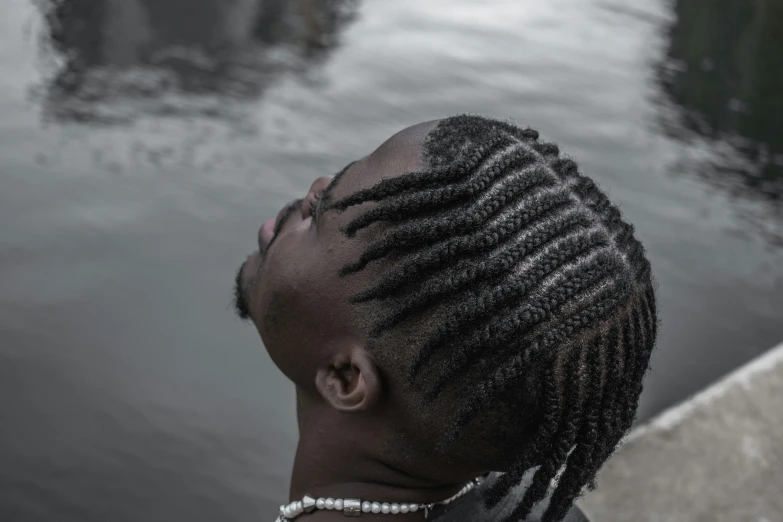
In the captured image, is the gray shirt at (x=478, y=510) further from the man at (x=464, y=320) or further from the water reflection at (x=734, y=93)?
the water reflection at (x=734, y=93)

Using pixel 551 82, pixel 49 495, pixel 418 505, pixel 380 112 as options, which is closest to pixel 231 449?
pixel 49 495

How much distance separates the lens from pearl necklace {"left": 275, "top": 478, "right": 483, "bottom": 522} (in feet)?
5.36

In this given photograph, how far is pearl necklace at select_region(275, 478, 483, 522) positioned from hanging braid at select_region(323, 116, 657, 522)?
0.19m

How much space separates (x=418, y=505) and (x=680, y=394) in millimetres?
3111

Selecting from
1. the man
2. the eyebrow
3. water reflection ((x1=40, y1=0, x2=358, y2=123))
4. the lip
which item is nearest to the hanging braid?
the man

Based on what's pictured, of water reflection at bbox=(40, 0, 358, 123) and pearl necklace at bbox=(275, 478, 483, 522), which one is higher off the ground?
pearl necklace at bbox=(275, 478, 483, 522)

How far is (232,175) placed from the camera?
5293 millimetres

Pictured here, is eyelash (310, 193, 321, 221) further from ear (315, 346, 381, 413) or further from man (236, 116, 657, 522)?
ear (315, 346, 381, 413)

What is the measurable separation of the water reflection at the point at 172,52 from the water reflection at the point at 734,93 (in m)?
3.21

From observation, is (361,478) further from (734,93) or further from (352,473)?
(734,93)

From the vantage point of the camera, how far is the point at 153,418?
12.2 feet

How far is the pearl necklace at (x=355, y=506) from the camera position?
5.36 ft

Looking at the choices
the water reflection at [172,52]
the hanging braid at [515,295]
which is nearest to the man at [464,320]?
the hanging braid at [515,295]

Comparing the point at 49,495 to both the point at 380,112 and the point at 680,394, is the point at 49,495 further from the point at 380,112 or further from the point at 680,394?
the point at 380,112
